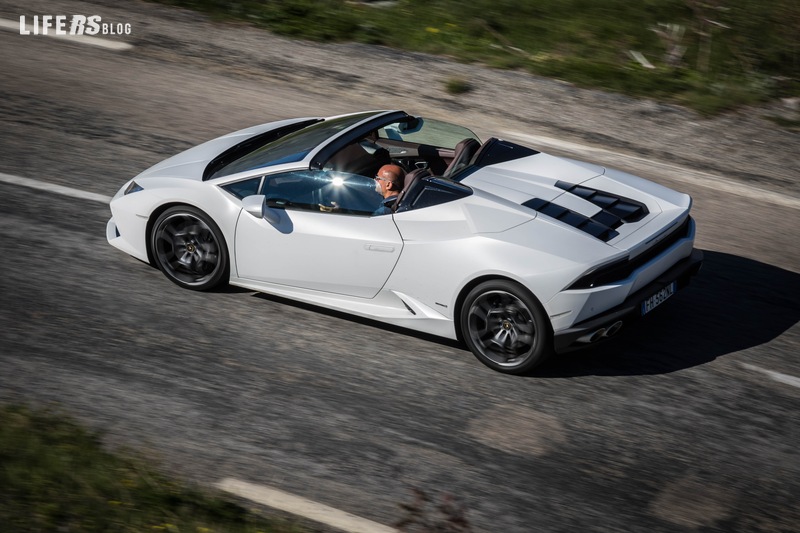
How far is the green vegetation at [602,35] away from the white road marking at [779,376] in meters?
Answer: 5.71

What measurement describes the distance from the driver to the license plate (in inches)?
75.0

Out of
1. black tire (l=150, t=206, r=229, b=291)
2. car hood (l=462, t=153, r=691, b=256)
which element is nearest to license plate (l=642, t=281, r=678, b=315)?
car hood (l=462, t=153, r=691, b=256)

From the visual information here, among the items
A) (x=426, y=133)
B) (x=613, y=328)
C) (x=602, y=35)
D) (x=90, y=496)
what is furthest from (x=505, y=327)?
(x=602, y=35)

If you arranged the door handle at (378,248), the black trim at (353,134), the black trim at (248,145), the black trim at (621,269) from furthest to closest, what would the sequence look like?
the black trim at (248,145), the black trim at (353,134), the door handle at (378,248), the black trim at (621,269)

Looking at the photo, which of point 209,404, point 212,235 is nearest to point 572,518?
point 209,404

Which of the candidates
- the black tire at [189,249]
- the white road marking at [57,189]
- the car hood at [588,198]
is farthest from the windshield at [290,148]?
the white road marking at [57,189]

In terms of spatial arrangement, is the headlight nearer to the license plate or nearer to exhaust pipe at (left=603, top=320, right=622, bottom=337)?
exhaust pipe at (left=603, top=320, right=622, bottom=337)

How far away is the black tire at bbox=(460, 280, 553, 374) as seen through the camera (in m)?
5.79

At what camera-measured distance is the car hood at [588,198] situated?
608 centimetres

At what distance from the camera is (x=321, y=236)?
6.36 m

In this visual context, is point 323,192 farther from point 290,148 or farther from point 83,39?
point 83,39

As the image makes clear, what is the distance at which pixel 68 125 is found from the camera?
10.1 m

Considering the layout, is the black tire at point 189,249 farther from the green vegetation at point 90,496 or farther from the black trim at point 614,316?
the black trim at point 614,316

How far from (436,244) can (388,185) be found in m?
0.67
